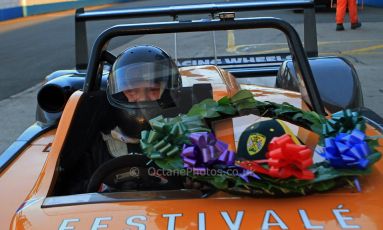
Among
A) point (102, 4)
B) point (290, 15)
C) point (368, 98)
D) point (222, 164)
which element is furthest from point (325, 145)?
point (102, 4)

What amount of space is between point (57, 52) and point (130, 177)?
1025 centimetres

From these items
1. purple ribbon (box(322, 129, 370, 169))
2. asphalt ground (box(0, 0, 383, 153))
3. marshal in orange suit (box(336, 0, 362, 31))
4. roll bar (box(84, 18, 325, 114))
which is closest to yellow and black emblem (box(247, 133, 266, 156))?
purple ribbon (box(322, 129, 370, 169))

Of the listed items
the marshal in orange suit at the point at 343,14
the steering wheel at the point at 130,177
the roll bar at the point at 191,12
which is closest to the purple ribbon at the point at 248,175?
the steering wheel at the point at 130,177

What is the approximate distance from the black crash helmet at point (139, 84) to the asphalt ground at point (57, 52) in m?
3.18

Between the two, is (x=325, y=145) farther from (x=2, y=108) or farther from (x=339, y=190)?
(x=2, y=108)

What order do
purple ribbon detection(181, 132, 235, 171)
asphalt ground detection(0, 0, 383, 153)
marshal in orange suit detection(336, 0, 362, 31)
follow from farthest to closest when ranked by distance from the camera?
marshal in orange suit detection(336, 0, 362, 31) < asphalt ground detection(0, 0, 383, 153) < purple ribbon detection(181, 132, 235, 171)

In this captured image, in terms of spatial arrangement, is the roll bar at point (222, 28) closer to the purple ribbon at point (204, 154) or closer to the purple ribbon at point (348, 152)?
the purple ribbon at point (348, 152)

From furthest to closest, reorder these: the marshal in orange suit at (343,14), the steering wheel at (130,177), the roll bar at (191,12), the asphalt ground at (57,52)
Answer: the marshal in orange suit at (343,14) < the asphalt ground at (57,52) < the roll bar at (191,12) < the steering wheel at (130,177)

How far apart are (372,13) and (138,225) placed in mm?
15504

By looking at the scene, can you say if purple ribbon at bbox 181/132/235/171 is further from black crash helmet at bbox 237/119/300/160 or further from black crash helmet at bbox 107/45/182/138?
black crash helmet at bbox 107/45/182/138

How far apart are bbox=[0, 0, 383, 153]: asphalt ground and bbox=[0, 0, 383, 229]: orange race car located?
2.95 metres

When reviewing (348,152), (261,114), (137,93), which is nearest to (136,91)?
(137,93)

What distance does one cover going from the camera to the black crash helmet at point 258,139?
2035 millimetres

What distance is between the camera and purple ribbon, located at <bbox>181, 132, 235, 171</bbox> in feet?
6.64
